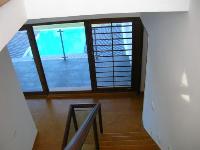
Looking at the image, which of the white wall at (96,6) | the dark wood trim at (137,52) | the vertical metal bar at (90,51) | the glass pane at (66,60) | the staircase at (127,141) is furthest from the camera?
the glass pane at (66,60)

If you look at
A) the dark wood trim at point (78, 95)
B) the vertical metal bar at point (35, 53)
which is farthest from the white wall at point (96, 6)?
the dark wood trim at point (78, 95)

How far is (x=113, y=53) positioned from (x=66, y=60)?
10.1 ft

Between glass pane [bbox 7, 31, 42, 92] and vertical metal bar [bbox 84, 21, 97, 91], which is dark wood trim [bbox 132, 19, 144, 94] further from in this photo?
glass pane [bbox 7, 31, 42, 92]

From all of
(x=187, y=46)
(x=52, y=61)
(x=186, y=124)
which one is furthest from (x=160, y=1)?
(x=52, y=61)

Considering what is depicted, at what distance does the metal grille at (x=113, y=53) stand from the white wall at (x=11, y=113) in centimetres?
205

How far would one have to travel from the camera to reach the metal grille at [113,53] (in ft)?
17.1

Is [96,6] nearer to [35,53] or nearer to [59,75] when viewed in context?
[35,53]

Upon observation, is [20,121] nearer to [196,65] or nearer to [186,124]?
[186,124]

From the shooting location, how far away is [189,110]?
90.0 inches

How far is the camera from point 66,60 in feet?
27.5

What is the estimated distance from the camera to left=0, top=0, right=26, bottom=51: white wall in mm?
1604

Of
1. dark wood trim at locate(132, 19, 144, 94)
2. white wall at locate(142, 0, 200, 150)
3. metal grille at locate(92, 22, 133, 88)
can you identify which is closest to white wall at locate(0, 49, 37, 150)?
metal grille at locate(92, 22, 133, 88)

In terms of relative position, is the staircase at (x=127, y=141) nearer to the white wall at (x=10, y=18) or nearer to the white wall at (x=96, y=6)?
the white wall at (x=96, y=6)

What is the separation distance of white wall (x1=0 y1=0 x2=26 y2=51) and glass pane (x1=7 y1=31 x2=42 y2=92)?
4.82 meters
